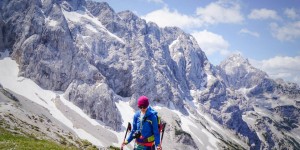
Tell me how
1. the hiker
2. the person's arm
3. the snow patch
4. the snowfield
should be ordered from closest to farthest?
1. the person's arm
2. the hiker
3. the snow patch
4. the snowfield

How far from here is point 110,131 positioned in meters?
155

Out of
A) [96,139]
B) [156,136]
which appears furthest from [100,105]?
[156,136]

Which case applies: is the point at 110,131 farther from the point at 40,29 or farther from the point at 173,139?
the point at 40,29

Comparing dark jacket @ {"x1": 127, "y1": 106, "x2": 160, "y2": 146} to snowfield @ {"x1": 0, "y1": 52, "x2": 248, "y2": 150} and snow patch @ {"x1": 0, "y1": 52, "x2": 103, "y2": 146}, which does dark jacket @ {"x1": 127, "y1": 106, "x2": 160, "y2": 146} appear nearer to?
snow patch @ {"x1": 0, "y1": 52, "x2": 103, "y2": 146}

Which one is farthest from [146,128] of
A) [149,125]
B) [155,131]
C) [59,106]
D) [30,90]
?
[30,90]

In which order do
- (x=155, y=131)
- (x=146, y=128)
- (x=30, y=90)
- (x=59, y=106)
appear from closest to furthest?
(x=155, y=131) → (x=146, y=128) → (x=30, y=90) → (x=59, y=106)

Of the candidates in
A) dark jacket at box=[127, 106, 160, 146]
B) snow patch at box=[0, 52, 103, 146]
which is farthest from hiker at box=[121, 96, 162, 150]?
snow patch at box=[0, 52, 103, 146]

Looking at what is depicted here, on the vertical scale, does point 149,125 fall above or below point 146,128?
above

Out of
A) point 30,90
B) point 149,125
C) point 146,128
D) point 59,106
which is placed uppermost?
point 149,125

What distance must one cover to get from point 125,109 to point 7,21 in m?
92.4

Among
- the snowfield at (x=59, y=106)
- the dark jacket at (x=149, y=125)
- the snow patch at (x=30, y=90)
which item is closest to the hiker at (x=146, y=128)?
the dark jacket at (x=149, y=125)

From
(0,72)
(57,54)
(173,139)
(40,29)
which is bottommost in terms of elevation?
(173,139)

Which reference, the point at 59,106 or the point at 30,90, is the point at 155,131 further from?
the point at 30,90

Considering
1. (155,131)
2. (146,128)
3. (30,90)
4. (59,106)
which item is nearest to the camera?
(155,131)
